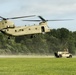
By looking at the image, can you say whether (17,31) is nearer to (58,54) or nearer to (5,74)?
(58,54)

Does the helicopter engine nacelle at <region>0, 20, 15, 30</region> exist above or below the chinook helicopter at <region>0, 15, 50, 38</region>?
above

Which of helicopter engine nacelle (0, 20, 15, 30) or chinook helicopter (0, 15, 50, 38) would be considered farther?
chinook helicopter (0, 15, 50, 38)

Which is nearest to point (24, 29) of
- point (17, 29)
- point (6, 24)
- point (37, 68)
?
point (17, 29)

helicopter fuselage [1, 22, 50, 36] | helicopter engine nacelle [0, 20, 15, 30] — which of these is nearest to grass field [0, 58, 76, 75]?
helicopter engine nacelle [0, 20, 15, 30]

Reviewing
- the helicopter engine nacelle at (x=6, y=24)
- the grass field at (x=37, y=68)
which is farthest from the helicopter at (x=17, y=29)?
the grass field at (x=37, y=68)

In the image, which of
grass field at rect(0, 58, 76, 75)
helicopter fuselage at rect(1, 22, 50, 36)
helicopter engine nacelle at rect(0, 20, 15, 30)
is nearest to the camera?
grass field at rect(0, 58, 76, 75)

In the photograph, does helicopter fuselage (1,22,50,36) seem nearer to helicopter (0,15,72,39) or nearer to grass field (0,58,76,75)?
helicopter (0,15,72,39)

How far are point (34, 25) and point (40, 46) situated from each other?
341ft

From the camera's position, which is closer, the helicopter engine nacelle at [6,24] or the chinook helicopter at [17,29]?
the helicopter engine nacelle at [6,24]

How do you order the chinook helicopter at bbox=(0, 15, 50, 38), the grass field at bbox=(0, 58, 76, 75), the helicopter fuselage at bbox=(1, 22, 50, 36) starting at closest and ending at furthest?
the grass field at bbox=(0, 58, 76, 75) → the chinook helicopter at bbox=(0, 15, 50, 38) → the helicopter fuselage at bbox=(1, 22, 50, 36)

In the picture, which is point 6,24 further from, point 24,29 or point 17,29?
point 24,29

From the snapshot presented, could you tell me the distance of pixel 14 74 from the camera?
29.9 meters

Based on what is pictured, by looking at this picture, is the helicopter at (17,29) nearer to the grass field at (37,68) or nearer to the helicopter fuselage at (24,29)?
the helicopter fuselage at (24,29)

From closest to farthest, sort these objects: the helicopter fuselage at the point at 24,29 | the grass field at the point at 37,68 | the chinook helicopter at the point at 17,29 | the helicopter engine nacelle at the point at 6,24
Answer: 1. the grass field at the point at 37,68
2. the helicopter engine nacelle at the point at 6,24
3. the chinook helicopter at the point at 17,29
4. the helicopter fuselage at the point at 24,29
